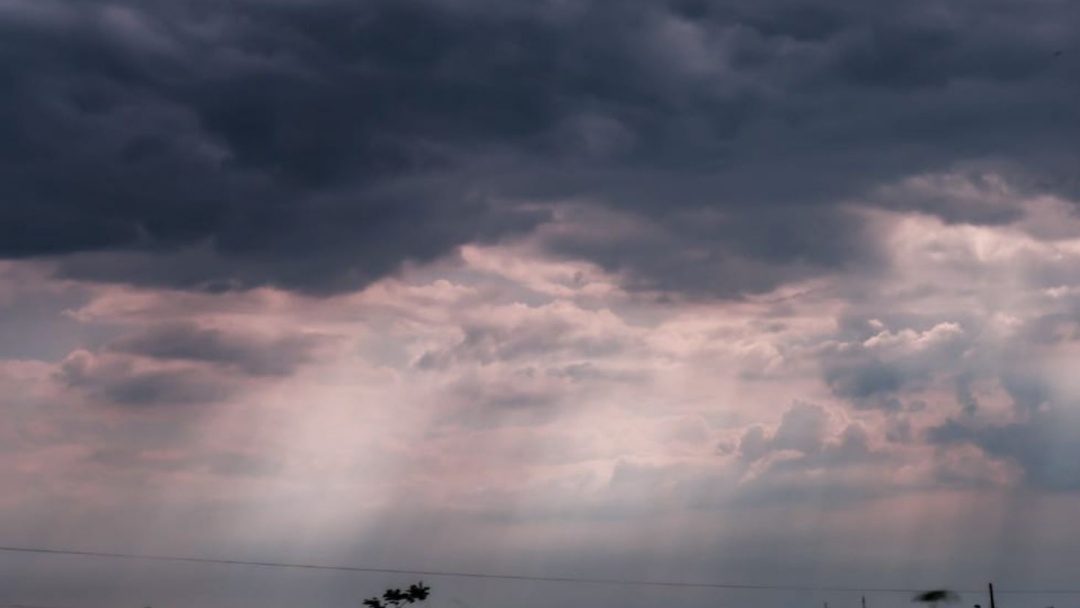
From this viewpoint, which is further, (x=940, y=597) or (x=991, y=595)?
(x=991, y=595)

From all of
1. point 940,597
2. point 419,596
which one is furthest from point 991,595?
point 940,597

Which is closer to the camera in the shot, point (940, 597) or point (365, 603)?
point (940, 597)

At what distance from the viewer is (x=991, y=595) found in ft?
547

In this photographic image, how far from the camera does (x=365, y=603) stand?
13662cm

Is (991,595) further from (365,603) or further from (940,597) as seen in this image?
(940,597)

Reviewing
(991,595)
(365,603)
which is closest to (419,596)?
(365,603)

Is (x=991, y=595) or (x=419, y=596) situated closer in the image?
(x=419, y=596)

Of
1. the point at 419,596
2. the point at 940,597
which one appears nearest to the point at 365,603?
the point at 419,596

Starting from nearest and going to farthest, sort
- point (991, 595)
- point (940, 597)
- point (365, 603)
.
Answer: point (940, 597) → point (365, 603) → point (991, 595)

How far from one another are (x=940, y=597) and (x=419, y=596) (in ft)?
256

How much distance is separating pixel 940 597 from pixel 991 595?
107908 mm

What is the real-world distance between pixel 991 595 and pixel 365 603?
81122 millimetres

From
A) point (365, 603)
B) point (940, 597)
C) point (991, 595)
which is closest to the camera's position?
point (940, 597)

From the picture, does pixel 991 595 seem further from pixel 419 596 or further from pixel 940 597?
pixel 940 597
